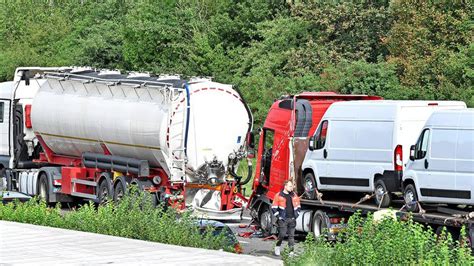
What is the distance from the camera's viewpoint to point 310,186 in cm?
2695

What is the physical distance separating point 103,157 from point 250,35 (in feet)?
82.4

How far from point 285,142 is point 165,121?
4571 millimetres

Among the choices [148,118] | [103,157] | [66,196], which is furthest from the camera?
[66,196]

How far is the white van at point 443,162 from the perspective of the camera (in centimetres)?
2194

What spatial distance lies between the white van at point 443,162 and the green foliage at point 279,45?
51.7ft

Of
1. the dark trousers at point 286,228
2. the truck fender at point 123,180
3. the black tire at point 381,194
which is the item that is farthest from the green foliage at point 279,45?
the dark trousers at point 286,228

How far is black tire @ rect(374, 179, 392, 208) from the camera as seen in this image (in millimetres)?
24250

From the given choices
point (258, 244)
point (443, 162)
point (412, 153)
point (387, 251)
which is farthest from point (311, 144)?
point (387, 251)

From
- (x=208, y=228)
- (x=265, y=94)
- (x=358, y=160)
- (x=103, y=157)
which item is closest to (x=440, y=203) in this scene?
(x=358, y=160)

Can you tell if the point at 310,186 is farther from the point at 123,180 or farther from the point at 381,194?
the point at 123,180

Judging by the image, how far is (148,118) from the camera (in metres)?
31.4

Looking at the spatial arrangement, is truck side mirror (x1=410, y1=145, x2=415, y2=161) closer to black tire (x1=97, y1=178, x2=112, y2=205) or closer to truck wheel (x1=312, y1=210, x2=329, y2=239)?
truck wheel (x1=312, y1=210, x2=329, y2=239)

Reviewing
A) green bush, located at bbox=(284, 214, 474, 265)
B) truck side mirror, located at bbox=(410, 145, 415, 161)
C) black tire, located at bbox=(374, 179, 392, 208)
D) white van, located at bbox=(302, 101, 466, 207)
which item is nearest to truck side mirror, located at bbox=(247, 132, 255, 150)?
white van, located at bbox=(302, 101, 466, 207)

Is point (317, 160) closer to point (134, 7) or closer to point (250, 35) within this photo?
point (250, 35)
